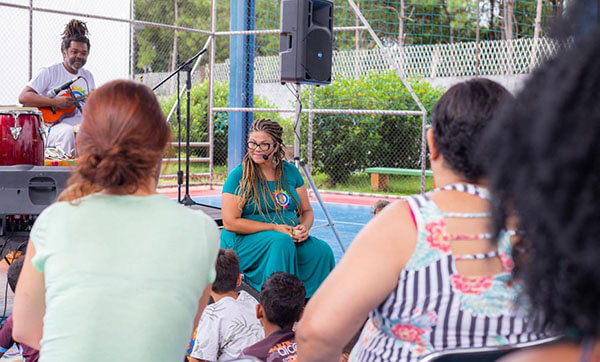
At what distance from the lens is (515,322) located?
1.36 metres

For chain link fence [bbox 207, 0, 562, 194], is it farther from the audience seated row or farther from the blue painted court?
the audience seated row

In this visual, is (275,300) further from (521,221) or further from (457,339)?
(521,221)

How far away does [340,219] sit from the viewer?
8242 mm

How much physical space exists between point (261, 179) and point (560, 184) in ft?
10.9

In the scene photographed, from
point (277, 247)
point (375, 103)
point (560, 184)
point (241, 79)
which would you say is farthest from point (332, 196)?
point (560, 184)

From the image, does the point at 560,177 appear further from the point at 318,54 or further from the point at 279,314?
the point at 318,54

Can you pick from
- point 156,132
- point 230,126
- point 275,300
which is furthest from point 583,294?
point 230,126

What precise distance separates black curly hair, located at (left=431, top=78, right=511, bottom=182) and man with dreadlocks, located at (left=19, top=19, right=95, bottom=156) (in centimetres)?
344

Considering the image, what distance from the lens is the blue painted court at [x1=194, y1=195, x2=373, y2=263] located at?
6.80 meters

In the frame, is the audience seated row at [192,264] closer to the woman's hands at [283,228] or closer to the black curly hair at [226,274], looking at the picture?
the black curly hair at [226,274]

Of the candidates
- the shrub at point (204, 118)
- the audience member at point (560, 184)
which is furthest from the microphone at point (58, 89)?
the shrub at point (204, 118)

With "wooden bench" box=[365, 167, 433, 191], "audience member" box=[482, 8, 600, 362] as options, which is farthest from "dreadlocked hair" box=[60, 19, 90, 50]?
"wooden bench" box=[365, 167, 433, 191]

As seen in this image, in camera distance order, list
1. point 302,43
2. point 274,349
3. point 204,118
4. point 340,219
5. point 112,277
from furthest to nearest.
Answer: point 204,118 → point 340,219 → point 302,43 → point 274,349 → point 112,277

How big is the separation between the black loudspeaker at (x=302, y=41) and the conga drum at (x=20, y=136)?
7.81 feet
